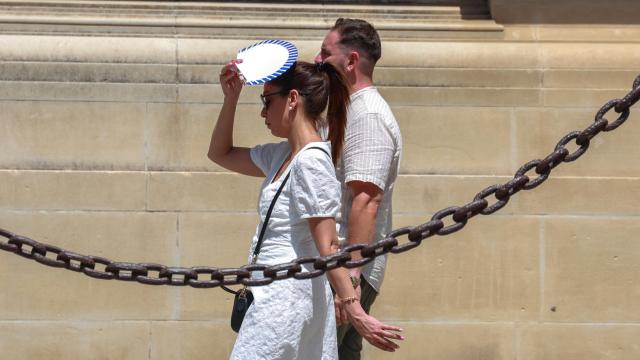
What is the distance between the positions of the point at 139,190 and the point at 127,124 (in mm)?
408

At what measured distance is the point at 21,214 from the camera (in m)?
6.82

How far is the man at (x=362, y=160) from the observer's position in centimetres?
480

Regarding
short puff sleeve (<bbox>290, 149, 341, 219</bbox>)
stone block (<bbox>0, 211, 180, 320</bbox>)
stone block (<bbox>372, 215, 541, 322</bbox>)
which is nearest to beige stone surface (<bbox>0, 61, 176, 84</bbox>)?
stone block (<bbox>0, 211, 180, 320</bbox>)

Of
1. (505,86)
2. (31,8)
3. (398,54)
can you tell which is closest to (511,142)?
(505,86)

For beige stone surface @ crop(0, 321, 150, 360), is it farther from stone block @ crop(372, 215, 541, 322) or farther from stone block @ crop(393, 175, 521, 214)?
stone block @ crop(393, 175, 521, 214)

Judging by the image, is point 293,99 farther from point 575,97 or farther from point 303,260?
point 575,97

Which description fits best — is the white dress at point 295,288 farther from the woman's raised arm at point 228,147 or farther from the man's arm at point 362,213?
the woman's raised arm at point 228,147

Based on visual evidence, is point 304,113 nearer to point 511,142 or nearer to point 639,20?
point 511,142

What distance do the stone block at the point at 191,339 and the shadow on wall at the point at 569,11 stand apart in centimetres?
274

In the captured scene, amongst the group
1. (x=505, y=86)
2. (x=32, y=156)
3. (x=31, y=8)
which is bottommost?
(x=32, y=156)

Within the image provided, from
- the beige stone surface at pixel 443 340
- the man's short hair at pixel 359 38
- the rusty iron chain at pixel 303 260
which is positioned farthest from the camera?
the beige stone surface at pixel 443 340

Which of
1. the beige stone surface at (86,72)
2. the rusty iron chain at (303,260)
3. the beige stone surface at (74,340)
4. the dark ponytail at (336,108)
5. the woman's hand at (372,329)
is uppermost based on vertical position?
the beige stone surface at (86,72)

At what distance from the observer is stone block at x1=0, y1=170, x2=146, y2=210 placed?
682 centimetres

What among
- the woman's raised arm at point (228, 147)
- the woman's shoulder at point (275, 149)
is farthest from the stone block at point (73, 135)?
the woman's shoulder at point (275, 149)
